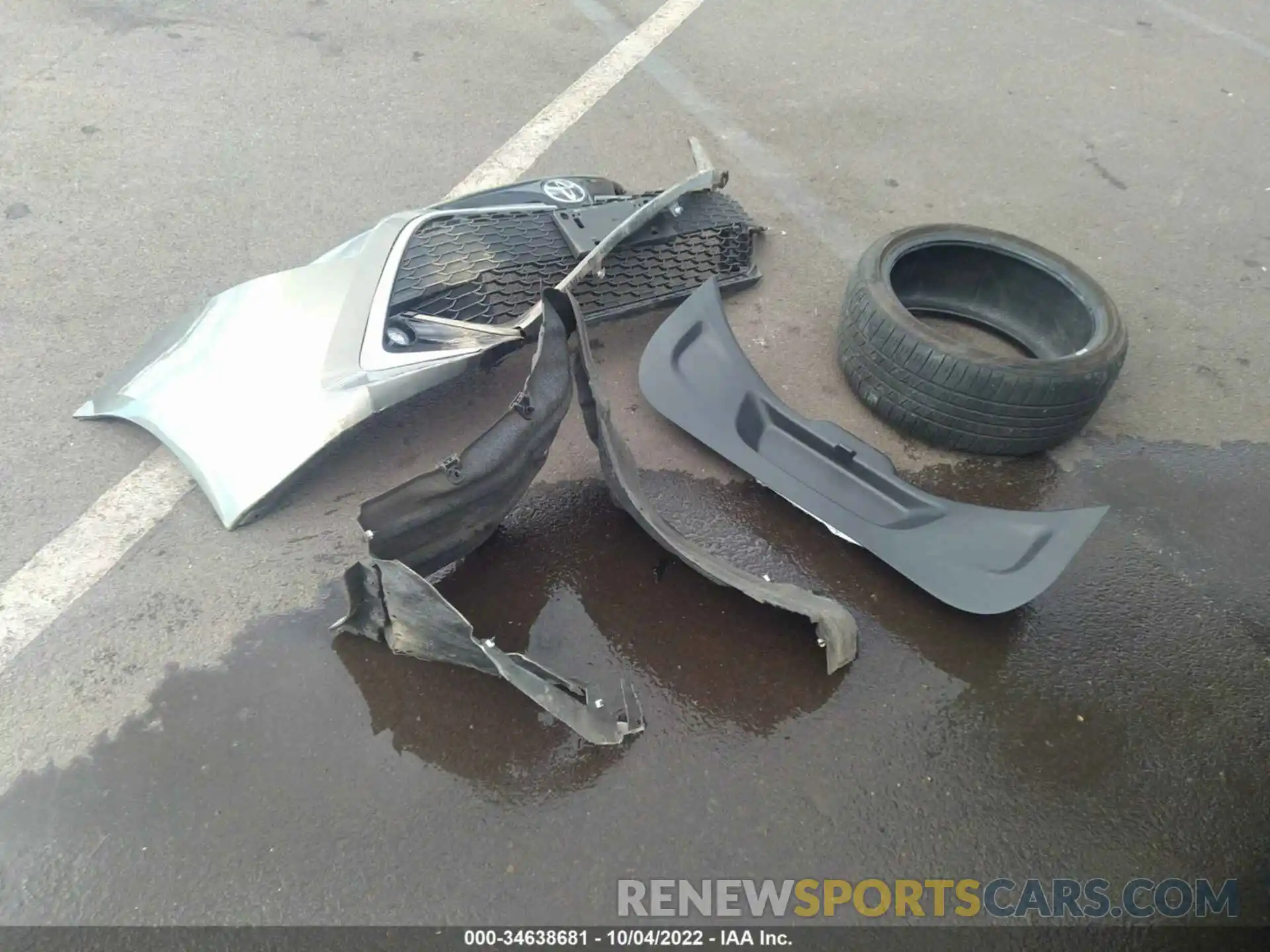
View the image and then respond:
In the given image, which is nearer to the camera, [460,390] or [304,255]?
[460,390]

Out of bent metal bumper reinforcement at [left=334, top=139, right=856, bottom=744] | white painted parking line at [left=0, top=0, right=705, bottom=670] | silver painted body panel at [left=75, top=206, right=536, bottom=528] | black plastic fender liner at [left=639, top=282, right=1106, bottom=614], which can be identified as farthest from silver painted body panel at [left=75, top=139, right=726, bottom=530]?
black plastic fender liner at [left=639, top=282, right=1106, bottom=614]

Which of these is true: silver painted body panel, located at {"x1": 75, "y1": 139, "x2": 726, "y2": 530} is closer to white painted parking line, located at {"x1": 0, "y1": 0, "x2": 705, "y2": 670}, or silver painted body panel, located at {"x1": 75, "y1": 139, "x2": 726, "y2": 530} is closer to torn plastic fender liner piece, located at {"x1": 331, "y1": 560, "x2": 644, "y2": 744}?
white painted parking line, located at {"x1": 0, "y1": 0, "x2": 705, "y2": 670}

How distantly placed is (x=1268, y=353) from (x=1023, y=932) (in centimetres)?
257

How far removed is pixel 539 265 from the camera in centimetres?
282

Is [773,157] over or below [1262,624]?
over

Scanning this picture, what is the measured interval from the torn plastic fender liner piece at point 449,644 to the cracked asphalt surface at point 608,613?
96 millimetres

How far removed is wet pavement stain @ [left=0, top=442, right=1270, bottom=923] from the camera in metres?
1.89

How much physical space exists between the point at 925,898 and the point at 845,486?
45.8 inches

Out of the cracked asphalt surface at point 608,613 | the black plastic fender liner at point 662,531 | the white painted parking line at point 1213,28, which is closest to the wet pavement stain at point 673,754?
the cracked asphalt surface at point 608,613

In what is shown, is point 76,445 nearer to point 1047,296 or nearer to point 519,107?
point 519,107

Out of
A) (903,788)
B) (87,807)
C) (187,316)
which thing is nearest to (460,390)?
(187,316)

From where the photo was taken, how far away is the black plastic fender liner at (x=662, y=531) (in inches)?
86.0

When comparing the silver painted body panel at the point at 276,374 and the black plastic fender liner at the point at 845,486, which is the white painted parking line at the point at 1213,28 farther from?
the silver painted body panel at the point at 276,374

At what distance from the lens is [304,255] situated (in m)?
3.46
